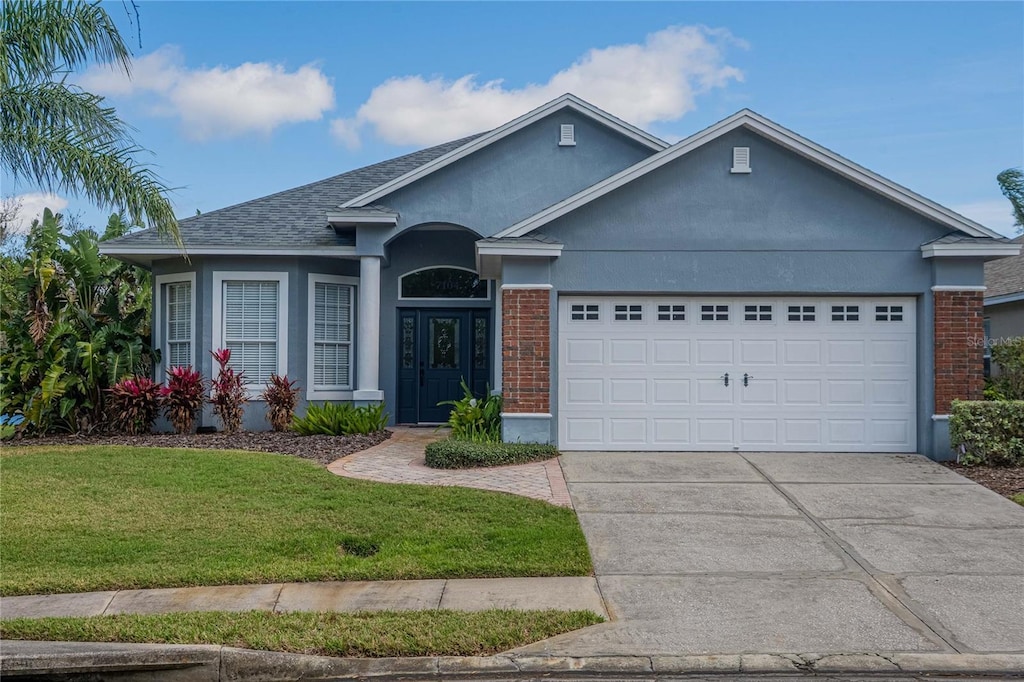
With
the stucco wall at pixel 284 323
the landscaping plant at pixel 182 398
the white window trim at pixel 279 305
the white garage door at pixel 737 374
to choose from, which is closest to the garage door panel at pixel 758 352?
the white garage door at pixel 737 374

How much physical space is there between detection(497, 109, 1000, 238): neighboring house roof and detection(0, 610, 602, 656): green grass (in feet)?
22.7

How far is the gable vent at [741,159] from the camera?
38.4 ft

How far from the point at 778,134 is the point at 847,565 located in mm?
6668

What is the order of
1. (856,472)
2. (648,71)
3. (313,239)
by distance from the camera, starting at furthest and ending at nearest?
(648,71) < (313,239) < (856,472)

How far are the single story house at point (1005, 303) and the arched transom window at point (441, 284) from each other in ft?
34.8

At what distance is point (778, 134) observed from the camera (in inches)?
453

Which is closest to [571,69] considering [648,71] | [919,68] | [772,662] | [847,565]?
[648,71]

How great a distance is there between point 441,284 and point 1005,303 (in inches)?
477

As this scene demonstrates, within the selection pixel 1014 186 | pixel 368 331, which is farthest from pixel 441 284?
pixel 1014 186

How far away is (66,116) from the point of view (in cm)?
996

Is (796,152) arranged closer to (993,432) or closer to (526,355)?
(993,432)

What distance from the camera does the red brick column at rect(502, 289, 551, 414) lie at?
11680 mm

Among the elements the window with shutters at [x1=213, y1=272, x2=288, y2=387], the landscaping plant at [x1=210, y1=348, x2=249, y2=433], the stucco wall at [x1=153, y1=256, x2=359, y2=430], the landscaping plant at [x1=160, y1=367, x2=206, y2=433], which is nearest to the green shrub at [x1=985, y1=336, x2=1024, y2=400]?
the stucco wall at [x1=153, y1=256, x2=359, y2=430]

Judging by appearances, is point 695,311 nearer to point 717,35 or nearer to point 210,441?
point 717,35
